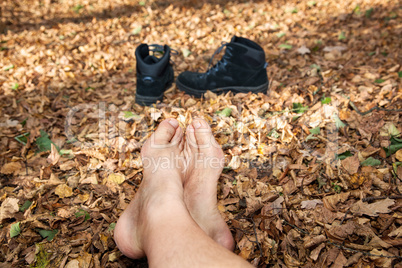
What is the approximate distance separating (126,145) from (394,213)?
6.34 feet

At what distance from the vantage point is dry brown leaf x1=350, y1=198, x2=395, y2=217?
1726 millimetres

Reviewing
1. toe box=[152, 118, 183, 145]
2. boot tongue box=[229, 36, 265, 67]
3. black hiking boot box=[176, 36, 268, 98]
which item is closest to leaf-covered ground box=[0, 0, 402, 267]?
black hiking boot box=[176, 36, 268, 98]

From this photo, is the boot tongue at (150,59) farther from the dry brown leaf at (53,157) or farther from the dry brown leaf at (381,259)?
the dry brown leaf at (381,259)

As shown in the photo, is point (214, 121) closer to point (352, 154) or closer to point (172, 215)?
point (352, 154)

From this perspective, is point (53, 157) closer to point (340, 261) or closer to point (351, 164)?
point (340, 261)

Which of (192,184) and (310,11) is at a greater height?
(310,11)

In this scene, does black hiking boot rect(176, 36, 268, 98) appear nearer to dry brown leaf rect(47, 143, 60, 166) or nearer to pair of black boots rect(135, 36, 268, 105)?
pair of black boots rect(135, 36, 268, 105)

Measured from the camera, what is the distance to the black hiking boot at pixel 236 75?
2836mm

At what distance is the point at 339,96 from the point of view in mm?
2754

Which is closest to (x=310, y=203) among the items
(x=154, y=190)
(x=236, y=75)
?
(x=154, y=190)

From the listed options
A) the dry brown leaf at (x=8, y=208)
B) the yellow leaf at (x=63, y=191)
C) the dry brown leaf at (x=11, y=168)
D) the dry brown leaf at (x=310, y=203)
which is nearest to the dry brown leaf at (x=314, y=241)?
the dry brown leaf at (x=310, y=203)

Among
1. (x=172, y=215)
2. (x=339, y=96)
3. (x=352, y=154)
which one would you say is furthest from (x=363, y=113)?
(x=172, y=215)

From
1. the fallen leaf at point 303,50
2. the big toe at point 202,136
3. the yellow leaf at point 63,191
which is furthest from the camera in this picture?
the fallen leaf at point 303,50

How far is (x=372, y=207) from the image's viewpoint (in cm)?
176
